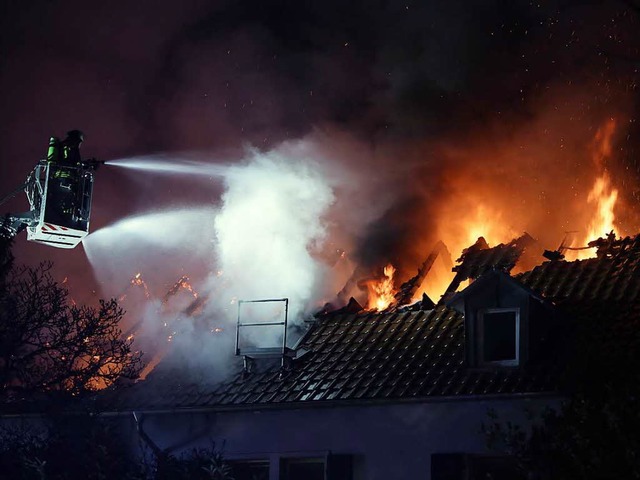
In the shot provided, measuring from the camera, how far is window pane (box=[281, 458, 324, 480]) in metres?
17.3

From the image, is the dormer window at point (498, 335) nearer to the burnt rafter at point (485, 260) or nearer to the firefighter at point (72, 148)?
the burnt rafter at point (485, 260)

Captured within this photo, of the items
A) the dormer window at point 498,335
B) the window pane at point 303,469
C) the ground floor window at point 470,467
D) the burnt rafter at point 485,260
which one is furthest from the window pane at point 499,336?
the window pane at point 303,469

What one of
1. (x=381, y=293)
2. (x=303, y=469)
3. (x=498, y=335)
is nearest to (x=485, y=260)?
(x=381, y=293)

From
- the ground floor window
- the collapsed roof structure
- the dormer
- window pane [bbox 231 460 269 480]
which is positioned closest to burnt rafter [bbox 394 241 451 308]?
the collapsed roof structure

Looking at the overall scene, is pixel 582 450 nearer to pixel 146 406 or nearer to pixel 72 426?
pixel 146 406

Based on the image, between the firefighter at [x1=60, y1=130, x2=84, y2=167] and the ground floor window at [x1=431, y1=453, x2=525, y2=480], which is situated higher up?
the firefighter at [x1=60, y1=130, x2=84, y2=167]

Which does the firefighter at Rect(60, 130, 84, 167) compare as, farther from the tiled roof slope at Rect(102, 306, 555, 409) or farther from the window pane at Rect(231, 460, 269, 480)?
the window pane at Rect(231, 460, 269, 480)

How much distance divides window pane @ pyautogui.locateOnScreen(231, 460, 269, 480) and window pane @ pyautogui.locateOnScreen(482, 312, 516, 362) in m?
4.59

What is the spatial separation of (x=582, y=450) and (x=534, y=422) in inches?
64.5

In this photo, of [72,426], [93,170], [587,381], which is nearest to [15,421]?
[72,426]

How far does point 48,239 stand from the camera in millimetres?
17969

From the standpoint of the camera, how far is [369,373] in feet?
56.5

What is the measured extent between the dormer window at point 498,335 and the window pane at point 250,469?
452cm

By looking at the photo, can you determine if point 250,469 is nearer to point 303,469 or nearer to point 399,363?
point 303,469
